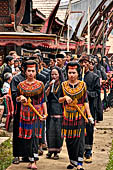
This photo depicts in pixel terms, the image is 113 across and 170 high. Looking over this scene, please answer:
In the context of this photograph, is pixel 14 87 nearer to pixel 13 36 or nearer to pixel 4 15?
pixel 13 36

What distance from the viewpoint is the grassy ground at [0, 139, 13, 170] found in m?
9.05

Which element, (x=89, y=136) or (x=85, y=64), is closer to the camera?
(x=89, y=136)

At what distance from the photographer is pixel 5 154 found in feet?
32.4

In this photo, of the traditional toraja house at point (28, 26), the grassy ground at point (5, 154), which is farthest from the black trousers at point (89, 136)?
the traditional toraja house at point (28, 26)

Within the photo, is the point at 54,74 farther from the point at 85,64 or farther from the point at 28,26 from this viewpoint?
the point at 28,26

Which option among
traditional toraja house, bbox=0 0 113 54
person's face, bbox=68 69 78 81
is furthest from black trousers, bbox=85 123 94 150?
traditional toraja house, bbox=0 0 113 54

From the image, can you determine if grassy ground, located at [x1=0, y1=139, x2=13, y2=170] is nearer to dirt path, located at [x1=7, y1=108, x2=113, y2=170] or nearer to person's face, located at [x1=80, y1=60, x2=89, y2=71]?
dirt path, located at [x1=7, y1=108, x2=113, y2=170]

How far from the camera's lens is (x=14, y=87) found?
9086mm

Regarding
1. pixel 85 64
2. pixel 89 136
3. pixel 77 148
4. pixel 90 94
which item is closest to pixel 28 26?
pixel 85 64

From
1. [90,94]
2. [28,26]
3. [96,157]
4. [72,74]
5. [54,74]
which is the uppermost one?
[28,26]

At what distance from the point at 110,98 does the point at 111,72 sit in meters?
0.94

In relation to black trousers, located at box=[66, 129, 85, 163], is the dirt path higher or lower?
lower

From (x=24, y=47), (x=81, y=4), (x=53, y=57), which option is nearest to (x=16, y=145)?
(x=53, y=57)

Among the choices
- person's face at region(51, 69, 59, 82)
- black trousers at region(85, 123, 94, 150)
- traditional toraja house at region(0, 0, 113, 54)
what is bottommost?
black trousers at region(85, 123, 94, 150)
